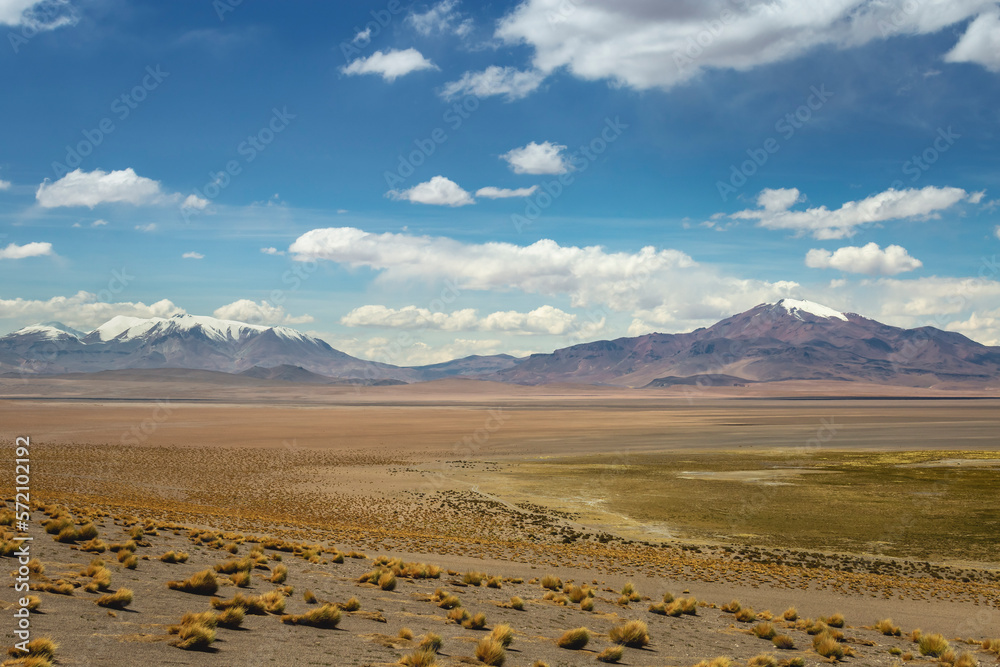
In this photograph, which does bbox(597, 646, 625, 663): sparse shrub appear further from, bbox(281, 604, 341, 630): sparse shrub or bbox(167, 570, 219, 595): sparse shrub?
bbox(167, 570, 219, 595): sparse shrub

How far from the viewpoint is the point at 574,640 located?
12.4 meters

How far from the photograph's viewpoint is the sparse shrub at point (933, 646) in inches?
530

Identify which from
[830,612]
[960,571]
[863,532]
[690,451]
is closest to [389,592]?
[830,612]

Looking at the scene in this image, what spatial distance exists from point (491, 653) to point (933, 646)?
9.46 metres

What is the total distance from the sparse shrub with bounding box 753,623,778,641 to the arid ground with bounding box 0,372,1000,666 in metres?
0.18

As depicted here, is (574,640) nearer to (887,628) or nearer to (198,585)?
(198,585)

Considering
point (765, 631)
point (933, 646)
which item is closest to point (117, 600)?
point (765, 631)

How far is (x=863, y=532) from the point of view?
27.5 meters

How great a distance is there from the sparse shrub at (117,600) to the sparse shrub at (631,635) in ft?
28.7

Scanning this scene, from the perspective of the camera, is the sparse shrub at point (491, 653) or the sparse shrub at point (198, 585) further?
the sparse shrub at point (198, 585)

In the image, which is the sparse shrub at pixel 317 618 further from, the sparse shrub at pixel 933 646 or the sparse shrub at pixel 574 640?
the sparse shrub at pixel 933 646

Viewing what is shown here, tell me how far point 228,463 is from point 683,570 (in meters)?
37.6

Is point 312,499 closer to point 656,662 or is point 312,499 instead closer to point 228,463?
point 228,463

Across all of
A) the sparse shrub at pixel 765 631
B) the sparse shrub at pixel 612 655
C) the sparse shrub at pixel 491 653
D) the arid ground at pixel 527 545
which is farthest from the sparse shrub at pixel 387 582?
the sparse shrub at pixel 765 631
